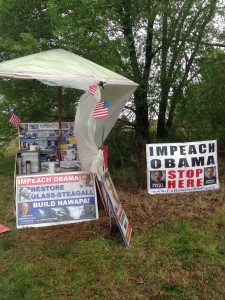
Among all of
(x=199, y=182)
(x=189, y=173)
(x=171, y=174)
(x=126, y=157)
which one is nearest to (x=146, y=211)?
(x=171, y=174)

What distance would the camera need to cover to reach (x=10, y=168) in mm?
10688

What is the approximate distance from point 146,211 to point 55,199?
151 centimetres

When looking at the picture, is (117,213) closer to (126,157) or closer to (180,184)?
(180,184)

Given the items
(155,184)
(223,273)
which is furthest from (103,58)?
(223,273)

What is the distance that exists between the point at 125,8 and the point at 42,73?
13.5 feet

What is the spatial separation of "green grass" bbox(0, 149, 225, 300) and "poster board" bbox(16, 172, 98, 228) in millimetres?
218

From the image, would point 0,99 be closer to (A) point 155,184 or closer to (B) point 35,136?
(B) point 35,136

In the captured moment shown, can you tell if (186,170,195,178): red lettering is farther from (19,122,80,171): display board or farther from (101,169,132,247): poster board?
(101,169,132,247): poster board

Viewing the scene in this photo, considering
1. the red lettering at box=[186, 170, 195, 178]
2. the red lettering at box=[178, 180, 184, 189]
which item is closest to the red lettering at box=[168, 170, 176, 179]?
the red lettering at box=[178, 180, 184, 189]

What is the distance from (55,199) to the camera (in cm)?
527

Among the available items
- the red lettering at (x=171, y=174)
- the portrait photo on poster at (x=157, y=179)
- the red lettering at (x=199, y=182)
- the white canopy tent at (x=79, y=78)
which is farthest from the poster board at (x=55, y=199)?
the red lettering at (x=199, y=182)

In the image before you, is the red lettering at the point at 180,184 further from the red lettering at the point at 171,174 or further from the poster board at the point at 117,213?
the poster board at the point at 117,213

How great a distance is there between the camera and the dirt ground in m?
4.96

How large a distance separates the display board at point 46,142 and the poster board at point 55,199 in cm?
105
